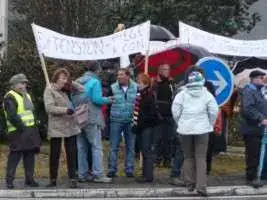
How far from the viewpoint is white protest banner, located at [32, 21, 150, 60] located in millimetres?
12547

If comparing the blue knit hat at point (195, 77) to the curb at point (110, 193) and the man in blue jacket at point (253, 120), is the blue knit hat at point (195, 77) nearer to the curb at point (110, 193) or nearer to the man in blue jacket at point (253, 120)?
the man in blue jacket at point (253, 120)

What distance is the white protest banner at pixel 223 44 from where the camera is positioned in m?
13.5

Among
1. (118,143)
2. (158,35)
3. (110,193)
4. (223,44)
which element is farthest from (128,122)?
(158,35)

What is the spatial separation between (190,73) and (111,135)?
6.41 feet

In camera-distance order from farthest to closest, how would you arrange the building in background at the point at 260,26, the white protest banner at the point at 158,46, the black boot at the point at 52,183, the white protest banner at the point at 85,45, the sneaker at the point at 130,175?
1. the building in background at the point at 260,26
2. the white protest banner at the point at 158,46
3. the white protest banner at the point at 85,45
4. the sneaker at the point at 130,175
5. the black boot at the point at 52,183

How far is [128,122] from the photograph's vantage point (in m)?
12.2

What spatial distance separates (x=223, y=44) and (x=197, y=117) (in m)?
3.08

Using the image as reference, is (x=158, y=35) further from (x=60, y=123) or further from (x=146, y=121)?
(x=60, y=123)

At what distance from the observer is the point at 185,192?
1123cm

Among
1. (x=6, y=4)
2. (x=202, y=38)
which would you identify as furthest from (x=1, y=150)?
(x=6, y=4)

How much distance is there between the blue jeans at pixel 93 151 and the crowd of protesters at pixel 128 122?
1cm

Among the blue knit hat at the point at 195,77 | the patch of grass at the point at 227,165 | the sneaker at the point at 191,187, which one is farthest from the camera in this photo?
the patch of grass at the point at 227,165

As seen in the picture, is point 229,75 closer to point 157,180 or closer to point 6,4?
point 157,180

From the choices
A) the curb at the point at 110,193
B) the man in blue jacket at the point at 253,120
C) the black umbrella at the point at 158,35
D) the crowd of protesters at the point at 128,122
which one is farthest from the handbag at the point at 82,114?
the black umbrella at the point at 158,35
